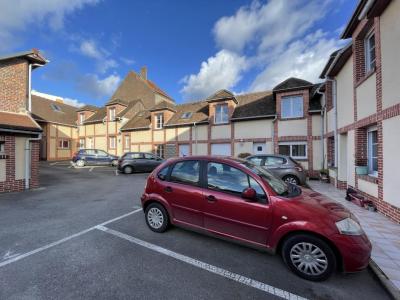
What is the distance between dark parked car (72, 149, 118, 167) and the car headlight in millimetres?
18491

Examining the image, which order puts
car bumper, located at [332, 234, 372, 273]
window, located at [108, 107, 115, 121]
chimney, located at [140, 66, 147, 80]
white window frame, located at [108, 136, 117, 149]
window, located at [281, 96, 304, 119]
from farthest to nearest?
chimney, located at [140, 66, 147, 80] < window, located at [108, 107, 115, 121] < white window frame, located at [108, 136, 117, 149] < window, located at [281, 96, 304, 119] < car bumper, located at [332, 234, 372, 273]

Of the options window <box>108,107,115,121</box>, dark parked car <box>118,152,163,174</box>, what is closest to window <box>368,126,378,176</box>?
dark parked car <box>118,152,163,174</box>

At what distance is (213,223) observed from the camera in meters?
3.40

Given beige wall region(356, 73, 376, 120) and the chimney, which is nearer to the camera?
beige wall region(356, 73, 376, 120)

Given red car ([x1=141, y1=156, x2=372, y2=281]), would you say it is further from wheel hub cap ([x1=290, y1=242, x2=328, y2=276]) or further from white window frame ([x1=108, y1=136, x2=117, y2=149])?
white window frame ([x1=108, y1=136, x2=117, y2=149])

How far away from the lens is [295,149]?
1304cm

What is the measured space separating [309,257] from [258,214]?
809mm

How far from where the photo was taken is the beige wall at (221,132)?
1523cm

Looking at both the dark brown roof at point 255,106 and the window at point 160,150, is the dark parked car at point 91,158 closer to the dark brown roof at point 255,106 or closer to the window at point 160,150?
the window at point 160,150

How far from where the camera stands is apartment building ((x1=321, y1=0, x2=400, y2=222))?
190 inches

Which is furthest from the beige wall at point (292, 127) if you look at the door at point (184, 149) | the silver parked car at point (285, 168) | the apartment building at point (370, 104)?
the door at point (184, 149)

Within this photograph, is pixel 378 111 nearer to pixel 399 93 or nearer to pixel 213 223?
pixel 399 93

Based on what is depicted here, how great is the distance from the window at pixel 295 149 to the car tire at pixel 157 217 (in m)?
11.1

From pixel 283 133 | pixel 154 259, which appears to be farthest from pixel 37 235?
pixel 283 133
